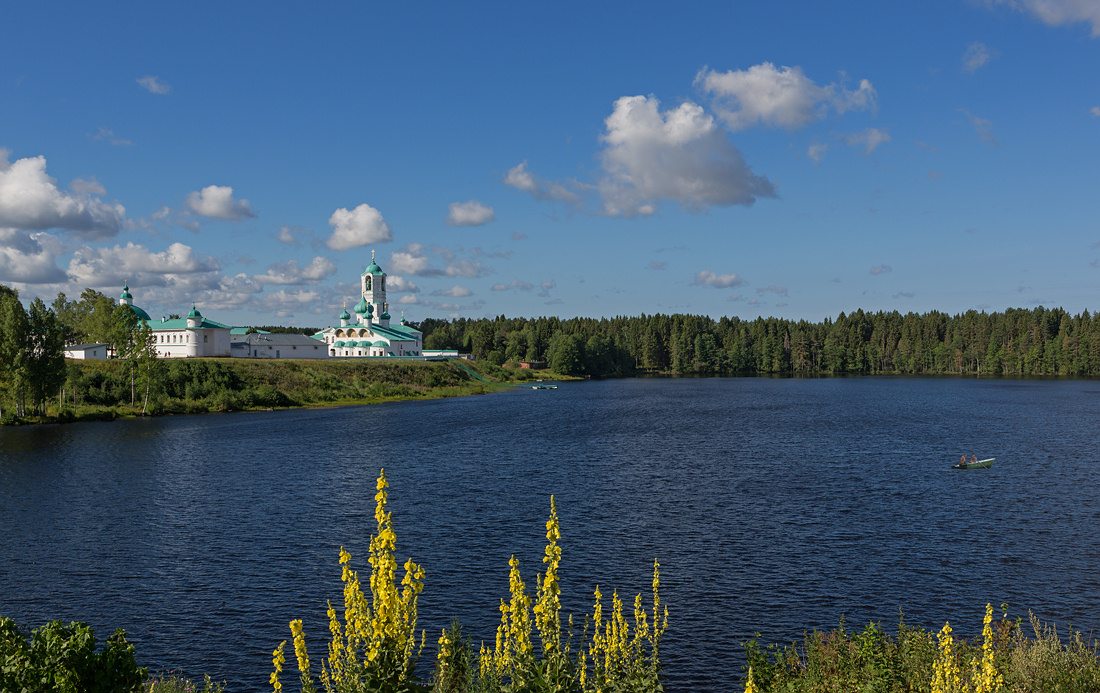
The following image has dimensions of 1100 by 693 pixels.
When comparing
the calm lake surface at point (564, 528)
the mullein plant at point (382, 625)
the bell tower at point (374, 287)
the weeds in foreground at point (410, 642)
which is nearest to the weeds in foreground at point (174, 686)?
the calm lake surface at point (564, 528)

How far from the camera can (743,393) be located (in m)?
149

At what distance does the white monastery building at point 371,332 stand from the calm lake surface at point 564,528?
9943cm

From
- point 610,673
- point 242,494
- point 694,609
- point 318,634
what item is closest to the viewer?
point 610,673

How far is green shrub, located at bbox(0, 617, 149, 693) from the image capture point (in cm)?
1313

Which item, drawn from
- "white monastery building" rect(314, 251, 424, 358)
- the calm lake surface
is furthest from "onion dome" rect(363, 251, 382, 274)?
the calm lake surface

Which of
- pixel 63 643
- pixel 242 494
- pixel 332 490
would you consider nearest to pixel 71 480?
pixel 242 494

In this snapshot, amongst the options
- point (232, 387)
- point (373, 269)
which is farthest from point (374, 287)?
point (232, 387)

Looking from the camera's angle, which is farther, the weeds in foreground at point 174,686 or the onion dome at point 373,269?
the onion dome at point 373,269

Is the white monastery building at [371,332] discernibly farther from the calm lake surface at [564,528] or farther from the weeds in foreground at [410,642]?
the weeds in foreground at [410,642]

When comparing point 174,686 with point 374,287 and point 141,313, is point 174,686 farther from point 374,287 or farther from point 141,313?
point 374,287

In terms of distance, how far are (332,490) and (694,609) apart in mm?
29607

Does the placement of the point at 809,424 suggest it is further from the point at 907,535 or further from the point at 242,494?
the point at 242,494

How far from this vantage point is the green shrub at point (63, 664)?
1313 cm

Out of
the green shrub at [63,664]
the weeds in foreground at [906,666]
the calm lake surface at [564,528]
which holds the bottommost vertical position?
the calm lake surface at [564,528]
